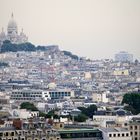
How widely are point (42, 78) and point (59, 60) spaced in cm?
1771

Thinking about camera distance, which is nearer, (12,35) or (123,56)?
(12,35)

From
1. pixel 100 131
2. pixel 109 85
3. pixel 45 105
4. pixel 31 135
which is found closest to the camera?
pixel 31 135

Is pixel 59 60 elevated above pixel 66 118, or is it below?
above

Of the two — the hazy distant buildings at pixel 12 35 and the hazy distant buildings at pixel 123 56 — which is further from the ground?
the hazy distant buildings at pixel 12 35

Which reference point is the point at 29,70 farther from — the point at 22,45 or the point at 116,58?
the point at 116,58

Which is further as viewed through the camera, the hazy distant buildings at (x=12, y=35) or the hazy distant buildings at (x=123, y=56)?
the hazy distant buildings at (x=123, y=56)

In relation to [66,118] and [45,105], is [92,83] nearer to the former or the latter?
[45,105]

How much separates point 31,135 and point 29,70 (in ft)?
274

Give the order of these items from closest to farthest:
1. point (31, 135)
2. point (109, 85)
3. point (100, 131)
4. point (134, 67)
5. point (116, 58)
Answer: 1. point (31, 135)
2. point (100, 131)
3. point (109, 85)
4. point (134, 67)
5. point (116, 58)

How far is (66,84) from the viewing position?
367ft

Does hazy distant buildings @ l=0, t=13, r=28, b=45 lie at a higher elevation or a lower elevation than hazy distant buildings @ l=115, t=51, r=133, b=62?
higher

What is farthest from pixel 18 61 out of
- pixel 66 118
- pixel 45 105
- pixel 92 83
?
pixel 66 118

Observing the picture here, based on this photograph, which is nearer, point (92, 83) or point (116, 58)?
point (92, 83)

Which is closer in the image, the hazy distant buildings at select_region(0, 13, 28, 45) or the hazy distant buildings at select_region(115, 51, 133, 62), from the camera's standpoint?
the hazy distant buildings at select_region(0, 13, 28, 45)
